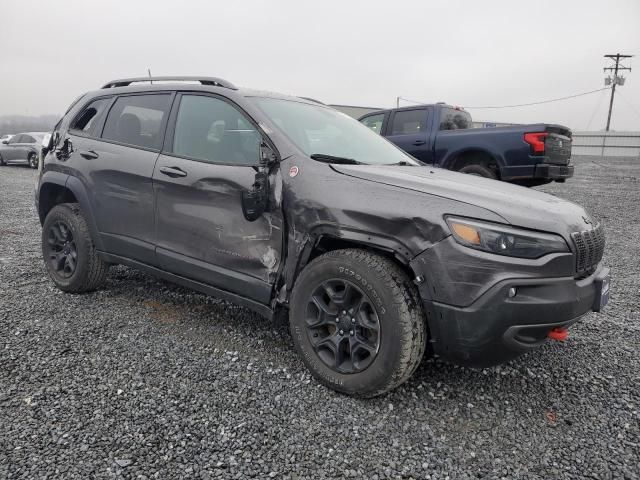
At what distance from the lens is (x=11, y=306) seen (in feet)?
12.4

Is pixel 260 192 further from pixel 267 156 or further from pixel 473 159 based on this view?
pixel 473 159

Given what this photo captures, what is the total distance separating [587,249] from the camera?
2414 millimetres

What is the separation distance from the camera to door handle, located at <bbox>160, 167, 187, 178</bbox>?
3193 mm

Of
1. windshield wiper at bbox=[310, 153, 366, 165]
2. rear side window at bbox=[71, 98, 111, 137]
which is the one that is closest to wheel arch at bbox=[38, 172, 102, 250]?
rear side window at bbox=[71, 98, 111, 137]

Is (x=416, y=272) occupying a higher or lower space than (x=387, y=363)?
higher

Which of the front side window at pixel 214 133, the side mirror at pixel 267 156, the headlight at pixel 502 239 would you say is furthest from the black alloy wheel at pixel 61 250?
the headlight at pixel 502 239

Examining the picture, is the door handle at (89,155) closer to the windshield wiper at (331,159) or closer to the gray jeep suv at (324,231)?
the gray jeep suv at (324,231)

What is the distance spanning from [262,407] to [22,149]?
20139 millimetres

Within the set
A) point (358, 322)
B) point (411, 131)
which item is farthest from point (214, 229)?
point (411, 131)

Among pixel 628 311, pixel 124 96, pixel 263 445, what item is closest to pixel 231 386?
pixel 263 445

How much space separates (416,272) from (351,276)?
350 millimetres

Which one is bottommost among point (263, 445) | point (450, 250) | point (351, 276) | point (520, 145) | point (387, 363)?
point (263, 445)

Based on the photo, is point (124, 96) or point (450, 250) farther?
point (124, 96)

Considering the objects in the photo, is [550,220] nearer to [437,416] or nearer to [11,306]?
[437,416]
